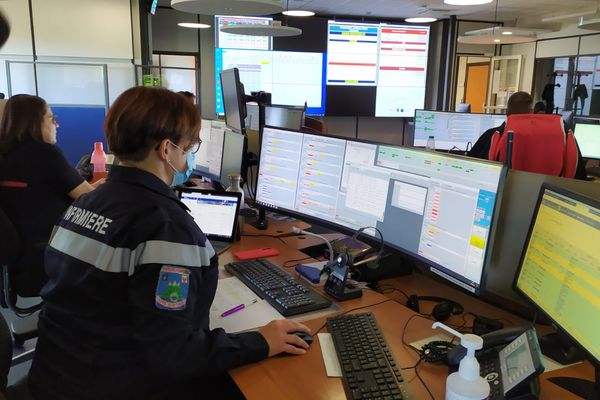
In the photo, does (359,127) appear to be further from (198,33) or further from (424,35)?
(198,33)

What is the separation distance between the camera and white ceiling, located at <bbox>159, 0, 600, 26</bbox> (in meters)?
6.77

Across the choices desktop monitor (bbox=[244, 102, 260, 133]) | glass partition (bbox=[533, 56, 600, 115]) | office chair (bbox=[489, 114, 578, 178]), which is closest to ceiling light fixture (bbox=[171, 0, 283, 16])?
desktop monitor (bbox=[244, 102, 260, 133])

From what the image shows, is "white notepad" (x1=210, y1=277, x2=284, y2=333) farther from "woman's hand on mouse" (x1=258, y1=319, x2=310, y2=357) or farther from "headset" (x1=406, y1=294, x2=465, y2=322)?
"headset" (x1=406, y1=294, x2=465, y2=322)

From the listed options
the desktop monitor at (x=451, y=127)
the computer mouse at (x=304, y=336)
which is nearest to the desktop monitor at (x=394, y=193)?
the computer mouse at (x=304, y=336)

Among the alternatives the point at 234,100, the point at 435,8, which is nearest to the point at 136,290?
the point at 234,100

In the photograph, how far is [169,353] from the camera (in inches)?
41.7

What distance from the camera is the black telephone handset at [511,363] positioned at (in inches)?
37.2

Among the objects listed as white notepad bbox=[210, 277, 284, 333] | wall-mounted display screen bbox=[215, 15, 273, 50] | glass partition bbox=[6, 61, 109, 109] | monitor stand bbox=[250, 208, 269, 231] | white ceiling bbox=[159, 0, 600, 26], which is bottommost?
white notepad bbox=[210, 277, 284, 333]

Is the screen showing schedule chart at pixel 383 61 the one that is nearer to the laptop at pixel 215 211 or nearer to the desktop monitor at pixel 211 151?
the desktop monitor at pixel 211 151

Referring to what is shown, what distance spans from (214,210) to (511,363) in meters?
1.40

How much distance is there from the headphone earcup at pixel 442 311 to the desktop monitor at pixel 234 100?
1572mm

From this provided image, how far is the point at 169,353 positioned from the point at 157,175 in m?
0.45

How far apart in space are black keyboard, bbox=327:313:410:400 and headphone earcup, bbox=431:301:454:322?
0.72 ft

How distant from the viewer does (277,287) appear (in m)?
1.56
